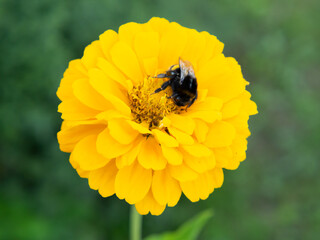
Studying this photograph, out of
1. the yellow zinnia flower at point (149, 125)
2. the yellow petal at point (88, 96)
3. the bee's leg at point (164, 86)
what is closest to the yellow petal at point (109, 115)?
the yellow zinnia flower at point (149, 125)

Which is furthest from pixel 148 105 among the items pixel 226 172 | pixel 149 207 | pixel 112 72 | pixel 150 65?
pixel 226 172

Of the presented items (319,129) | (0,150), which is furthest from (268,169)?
(0,150)

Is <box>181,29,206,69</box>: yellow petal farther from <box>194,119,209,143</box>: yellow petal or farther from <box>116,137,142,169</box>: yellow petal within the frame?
<box>116,137,142,169</box>: yellow petal

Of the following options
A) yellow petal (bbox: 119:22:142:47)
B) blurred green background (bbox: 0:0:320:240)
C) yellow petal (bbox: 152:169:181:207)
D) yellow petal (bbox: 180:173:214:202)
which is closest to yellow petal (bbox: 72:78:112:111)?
yellow petal (bbox: 119:22:142:47)

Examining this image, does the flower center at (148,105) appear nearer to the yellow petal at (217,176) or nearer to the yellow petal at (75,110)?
the yellow petal at (75,110)

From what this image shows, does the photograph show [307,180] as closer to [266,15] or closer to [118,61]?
[266,15]

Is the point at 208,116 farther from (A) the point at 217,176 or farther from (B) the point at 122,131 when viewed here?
(B) the point at 122,131
